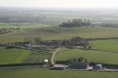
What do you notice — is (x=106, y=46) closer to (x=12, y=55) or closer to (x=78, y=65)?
(x=78, y=65)

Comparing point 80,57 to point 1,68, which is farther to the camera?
point 80,57

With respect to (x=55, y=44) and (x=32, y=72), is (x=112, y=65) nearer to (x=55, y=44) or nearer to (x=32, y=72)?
(x=32, y=72)

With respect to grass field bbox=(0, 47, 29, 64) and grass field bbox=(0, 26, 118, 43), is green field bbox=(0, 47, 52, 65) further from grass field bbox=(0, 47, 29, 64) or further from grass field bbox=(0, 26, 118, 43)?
grass field bbox=(0, 26, 118, 43)

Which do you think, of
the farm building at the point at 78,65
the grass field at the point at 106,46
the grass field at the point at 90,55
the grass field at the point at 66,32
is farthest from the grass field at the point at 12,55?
the grass field at the point at 66,32

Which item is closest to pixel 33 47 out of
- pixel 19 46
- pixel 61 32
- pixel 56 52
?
pixel 19 46

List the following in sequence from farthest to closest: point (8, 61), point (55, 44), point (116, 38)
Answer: point (116, 38) → point (55, 44) → point (8, 61)

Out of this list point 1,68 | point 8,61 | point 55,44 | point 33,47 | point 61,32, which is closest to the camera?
point 1,68

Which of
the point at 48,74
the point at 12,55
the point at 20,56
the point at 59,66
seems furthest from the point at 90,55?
the point at 12,55
